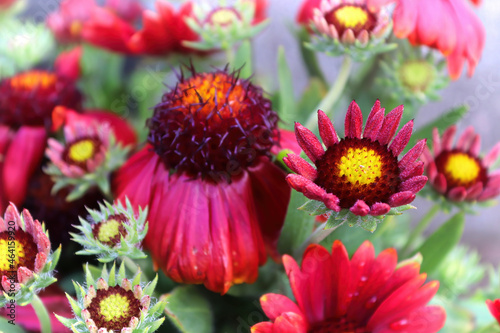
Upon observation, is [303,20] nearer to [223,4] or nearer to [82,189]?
[223,4]

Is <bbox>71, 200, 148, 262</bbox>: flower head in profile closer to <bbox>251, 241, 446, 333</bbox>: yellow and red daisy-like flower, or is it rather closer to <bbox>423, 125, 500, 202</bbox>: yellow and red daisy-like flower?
<bbox>251, 241, 446, 333</bbox>: yellow and red daisy-like flower

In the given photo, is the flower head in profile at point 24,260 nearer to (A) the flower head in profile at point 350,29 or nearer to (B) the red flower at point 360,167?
(B) the red flower at point 360,167

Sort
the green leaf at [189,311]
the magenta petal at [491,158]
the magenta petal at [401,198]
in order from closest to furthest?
the magenta petal at [401,198] < the green leaf at [189,311] < the magenta petal at [491,158]

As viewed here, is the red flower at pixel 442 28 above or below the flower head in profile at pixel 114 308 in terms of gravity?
above

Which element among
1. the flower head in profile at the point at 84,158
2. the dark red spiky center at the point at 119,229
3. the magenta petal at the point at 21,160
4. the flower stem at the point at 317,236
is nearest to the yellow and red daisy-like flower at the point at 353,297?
the flower stem at the point at 317,236

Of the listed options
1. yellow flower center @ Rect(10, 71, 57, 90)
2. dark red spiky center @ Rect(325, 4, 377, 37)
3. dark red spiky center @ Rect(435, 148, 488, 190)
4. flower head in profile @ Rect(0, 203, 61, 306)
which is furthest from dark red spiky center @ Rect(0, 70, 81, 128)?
dark red spiky center @ Rect(435, 148, 488, 190)

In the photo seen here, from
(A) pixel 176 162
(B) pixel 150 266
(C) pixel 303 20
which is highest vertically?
(C) pixel 303 20

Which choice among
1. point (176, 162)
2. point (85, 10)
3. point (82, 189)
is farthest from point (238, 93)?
point (85, 10)
